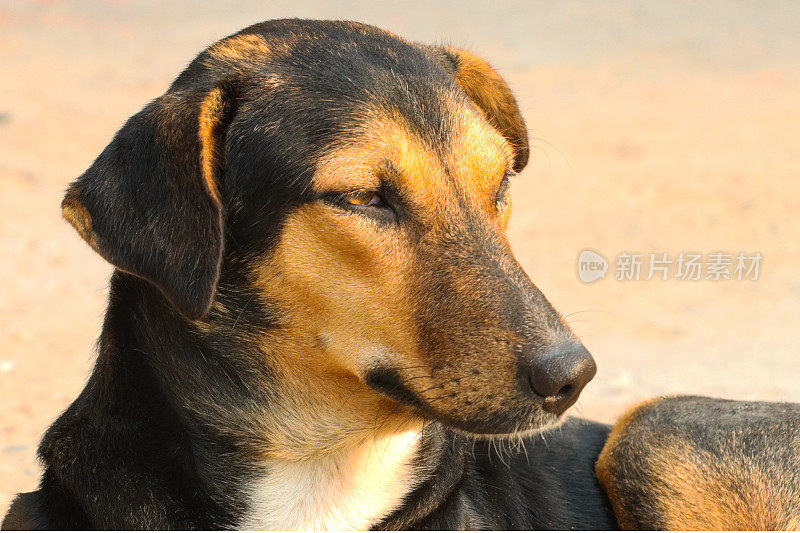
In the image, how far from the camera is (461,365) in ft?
11.8

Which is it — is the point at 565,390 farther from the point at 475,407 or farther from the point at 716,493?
the point at 716,493

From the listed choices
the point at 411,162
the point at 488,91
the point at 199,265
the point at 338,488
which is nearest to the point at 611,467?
the point at 338,488

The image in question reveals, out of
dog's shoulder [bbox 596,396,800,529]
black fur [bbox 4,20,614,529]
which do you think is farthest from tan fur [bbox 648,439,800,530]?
black fur [bbox 4,20,614,529]

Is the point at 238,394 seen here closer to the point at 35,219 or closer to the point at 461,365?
the point at 461,365

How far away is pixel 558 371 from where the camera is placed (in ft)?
11.3

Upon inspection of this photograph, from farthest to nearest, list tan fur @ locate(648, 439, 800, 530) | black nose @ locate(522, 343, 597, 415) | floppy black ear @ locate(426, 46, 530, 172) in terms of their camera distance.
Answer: floppy black ear @ locate(426, 46, 530, 172)
tan fur @ locate(648, 439, 800, 530)
black nose @ locate(522, 343, 597, 415)

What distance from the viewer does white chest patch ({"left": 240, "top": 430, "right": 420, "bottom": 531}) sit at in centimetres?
410

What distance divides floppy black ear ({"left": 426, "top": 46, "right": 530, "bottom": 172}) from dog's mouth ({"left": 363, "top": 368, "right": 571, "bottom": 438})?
151 centimetres

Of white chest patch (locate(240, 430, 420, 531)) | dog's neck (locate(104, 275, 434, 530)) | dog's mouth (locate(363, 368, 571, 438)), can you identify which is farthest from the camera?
white chest patch (locate(240, 430, 420, 531))

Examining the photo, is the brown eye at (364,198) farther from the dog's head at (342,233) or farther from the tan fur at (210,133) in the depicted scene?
the tan fur at (210,133)

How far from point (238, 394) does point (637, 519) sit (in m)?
1.92

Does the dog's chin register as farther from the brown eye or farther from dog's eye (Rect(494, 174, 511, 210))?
dog's eye (Rect(494, 174, 511, 210))

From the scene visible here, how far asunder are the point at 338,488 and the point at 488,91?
75.3 inches

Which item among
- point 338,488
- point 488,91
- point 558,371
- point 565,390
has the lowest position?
point 338,488
